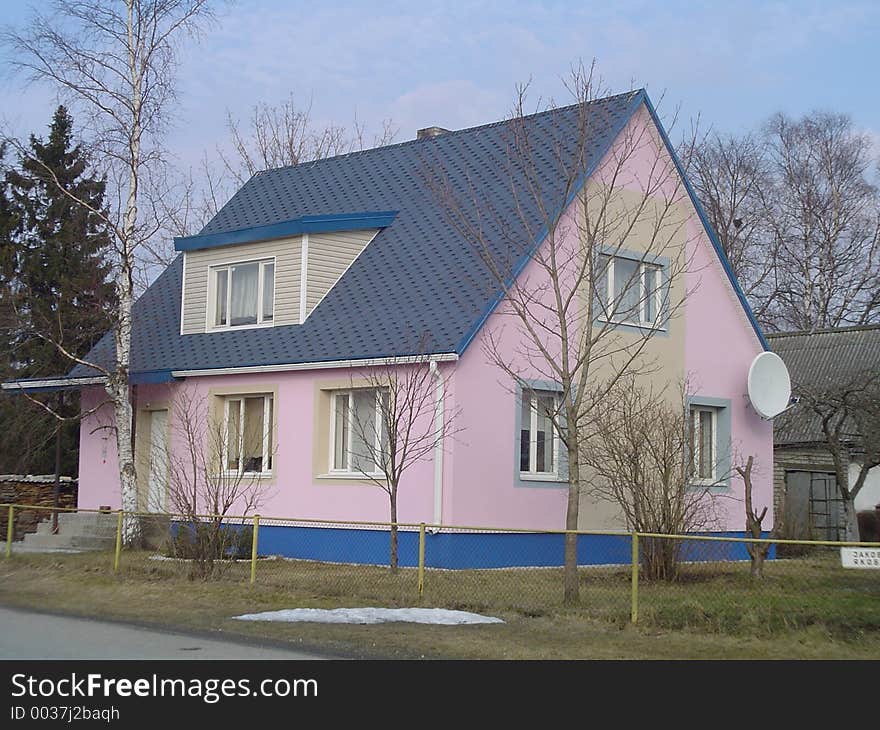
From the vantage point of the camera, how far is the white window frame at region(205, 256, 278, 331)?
22.1m

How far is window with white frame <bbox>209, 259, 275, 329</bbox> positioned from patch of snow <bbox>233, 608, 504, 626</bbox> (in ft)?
30.1

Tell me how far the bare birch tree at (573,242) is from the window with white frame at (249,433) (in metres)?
4.85

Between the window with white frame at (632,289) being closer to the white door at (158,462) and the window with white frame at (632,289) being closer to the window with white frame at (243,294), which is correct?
the window with white frame at (243,294)

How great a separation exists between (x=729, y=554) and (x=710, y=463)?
7.78 ft

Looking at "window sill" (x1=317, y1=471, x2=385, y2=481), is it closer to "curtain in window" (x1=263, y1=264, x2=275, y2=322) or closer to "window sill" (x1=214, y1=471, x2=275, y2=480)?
"window sill" (x1=214, y1=471, x2=275, y2=480)

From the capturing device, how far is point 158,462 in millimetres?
23516

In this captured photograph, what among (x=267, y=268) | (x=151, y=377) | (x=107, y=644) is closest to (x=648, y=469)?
A: (x=267, y=268)

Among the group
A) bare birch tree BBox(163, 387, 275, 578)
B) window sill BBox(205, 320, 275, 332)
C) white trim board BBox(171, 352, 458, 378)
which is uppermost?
window sill BBox(205, 320, 275, 332)

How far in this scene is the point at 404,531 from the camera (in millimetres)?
18672

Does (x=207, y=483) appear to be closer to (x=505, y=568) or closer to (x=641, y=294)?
(x=505, y=568)

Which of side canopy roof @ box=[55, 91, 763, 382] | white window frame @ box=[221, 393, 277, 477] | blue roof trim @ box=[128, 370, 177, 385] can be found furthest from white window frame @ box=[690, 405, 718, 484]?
blue roof trim @ box=[128, 370, 177, 385]

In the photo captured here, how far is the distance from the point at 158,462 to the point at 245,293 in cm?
380
